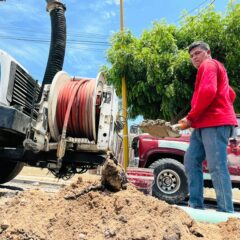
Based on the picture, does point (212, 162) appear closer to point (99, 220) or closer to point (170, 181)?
point (99, 220)

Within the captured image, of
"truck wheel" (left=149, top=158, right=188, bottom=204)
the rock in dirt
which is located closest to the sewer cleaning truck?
"truck wheel" (left=149, top=158, right=188, bottom=204)

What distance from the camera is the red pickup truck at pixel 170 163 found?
813cm

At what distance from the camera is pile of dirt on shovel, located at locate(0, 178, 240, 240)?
2295 millimetres

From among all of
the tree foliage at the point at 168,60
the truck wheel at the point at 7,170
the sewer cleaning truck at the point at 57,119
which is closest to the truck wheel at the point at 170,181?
the sewer cleaning truck at the point at 57,119

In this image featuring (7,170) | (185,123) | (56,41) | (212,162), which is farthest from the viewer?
(56,41)

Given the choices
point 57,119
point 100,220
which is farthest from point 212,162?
point 57,119

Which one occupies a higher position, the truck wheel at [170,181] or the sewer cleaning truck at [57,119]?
the sewer cleaning truck at [57,119]

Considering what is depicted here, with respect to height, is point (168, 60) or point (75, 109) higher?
point (168, 60)

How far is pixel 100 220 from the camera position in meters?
2.45

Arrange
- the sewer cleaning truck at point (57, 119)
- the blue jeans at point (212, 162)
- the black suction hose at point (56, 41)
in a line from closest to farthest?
the blue jeans at point (212, 162) < the sewer cleaning truck at point (57, 119) < the black suction hose at point (56, 41)

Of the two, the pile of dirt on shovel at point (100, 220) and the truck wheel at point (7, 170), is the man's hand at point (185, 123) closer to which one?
the pile of dirt on shovel at point (100, 220)

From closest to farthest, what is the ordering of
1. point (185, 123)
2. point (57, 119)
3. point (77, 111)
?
point (185, 123) < point (77, 111) < point (57, 119)

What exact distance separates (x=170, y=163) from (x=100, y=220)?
5914mm

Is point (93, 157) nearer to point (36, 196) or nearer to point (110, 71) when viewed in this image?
point (36, 196)
